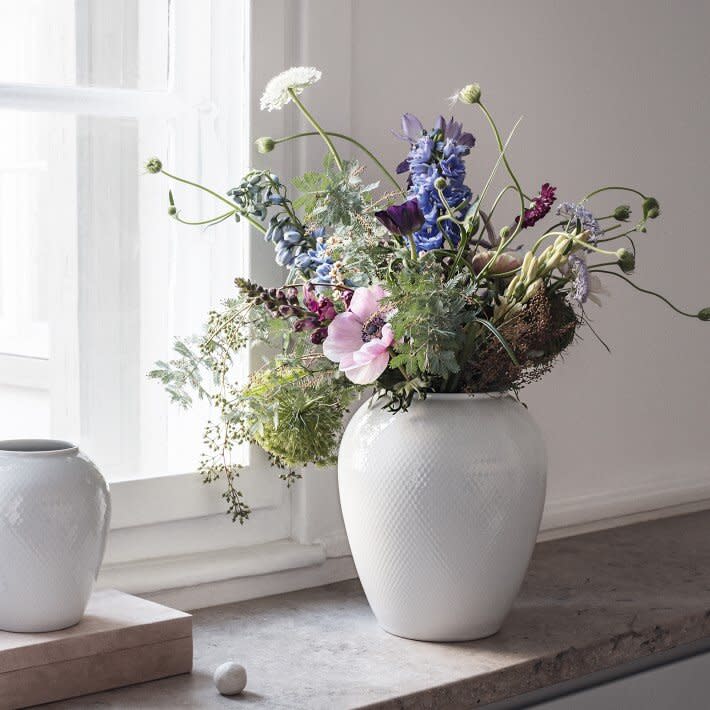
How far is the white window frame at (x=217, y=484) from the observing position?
1313mm

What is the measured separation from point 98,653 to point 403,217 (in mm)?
504

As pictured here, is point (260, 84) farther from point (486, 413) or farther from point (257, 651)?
point (257, 651)

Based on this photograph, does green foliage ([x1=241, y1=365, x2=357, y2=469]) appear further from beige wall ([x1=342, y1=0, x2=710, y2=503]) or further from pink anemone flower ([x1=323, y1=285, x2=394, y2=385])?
beige wall ([x1=342, y1=0, x2=710, y2=503])

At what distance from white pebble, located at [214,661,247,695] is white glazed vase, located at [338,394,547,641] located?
8.2 inches

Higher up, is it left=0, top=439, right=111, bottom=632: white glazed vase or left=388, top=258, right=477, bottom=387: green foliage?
left=388, top=258, right=477, bottom=387: green foliage

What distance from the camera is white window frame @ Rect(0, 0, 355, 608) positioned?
131cm

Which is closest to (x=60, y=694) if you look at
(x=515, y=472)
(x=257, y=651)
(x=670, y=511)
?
(x=257, y=651)

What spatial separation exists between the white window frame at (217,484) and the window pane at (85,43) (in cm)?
2

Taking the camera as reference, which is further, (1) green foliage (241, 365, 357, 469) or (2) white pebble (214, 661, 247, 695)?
(1) green foliage (241, 365, 357, 469)

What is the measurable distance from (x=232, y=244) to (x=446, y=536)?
1.52 feet

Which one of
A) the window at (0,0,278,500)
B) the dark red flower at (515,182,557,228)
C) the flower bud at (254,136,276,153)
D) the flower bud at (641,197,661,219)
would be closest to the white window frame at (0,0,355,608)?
the window at (0,0,278,500)

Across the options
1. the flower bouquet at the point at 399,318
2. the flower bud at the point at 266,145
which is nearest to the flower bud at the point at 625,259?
the flower bouquet at the point at 399,318

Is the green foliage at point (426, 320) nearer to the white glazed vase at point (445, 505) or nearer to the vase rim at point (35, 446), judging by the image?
the white glazed vase at point (445, 505)

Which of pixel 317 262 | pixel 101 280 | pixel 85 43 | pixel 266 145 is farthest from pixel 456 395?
pixel 85 43
